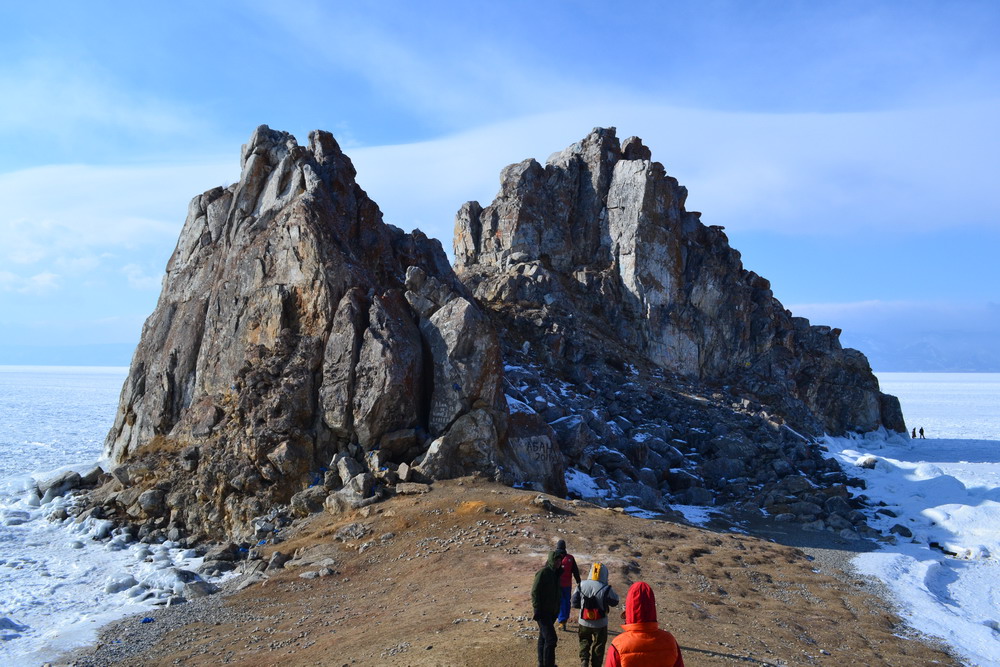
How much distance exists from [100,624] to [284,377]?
356 inches

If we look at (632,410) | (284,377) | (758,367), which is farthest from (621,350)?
(284,377)

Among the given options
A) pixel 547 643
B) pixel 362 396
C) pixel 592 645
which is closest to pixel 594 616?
pixel 592 645

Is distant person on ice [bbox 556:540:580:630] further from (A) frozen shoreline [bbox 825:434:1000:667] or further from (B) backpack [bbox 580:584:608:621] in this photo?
(A) frozen shoreline [bbox 825:434:1000:667]

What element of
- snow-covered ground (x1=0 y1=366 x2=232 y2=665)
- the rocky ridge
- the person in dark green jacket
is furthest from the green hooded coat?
the rocky ridge

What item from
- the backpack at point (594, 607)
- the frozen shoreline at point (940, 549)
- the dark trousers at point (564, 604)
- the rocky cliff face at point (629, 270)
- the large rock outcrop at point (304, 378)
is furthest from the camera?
the rocky cliff face at point (629, 270)

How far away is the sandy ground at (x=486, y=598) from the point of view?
38.1 feet

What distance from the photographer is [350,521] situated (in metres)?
19.3

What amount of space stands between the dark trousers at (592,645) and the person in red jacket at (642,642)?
292 centimetres

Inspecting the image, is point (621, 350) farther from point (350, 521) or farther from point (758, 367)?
point (350, 521)

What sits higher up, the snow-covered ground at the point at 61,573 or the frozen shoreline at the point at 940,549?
the frozen shoreline at the point at 940,549

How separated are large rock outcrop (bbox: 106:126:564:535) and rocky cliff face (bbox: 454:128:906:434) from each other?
714 inches

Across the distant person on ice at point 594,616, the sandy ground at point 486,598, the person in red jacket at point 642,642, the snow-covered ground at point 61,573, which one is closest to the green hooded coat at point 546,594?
the distant person on ice at point 594,616

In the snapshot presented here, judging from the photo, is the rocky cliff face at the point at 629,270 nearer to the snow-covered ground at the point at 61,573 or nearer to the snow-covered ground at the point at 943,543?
the snow-covered ground at the point at 943,543

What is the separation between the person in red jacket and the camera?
6.50m
